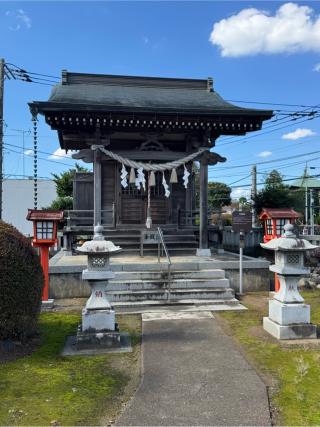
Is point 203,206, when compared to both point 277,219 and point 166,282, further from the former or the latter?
point 166,282

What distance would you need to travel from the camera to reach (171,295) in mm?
8617

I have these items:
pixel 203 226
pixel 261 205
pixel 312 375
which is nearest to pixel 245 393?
pixel 312 375

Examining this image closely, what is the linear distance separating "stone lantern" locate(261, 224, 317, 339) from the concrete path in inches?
35.2

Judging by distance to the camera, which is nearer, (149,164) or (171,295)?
(171,295)

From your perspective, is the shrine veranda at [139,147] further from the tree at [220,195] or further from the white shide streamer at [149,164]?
the tree at [220,195]

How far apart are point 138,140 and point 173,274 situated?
20.3 ft

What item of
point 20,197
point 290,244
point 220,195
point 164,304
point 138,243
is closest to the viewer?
point 290,244

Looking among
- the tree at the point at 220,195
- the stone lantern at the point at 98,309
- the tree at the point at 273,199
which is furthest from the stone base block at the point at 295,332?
the tree at the point at 220,195

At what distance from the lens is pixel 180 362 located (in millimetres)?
5004

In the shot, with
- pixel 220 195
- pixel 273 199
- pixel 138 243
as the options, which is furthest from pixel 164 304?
pixel 220 195

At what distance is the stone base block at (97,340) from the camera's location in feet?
18.5

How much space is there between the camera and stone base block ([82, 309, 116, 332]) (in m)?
5.79

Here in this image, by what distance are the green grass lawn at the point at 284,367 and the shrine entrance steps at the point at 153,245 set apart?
4.92m

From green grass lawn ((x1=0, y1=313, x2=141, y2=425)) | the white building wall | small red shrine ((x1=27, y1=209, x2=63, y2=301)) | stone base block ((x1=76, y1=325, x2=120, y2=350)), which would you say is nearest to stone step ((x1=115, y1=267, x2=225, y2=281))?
small red shrine ((x1=27, y1=209, x2=63, y2=301))
